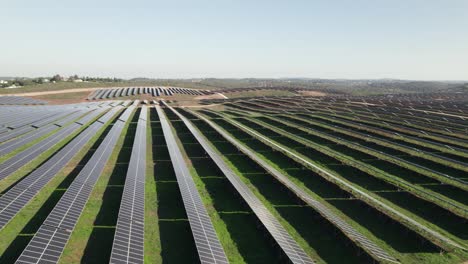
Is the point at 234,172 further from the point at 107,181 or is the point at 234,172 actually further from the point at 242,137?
the point at 242,137

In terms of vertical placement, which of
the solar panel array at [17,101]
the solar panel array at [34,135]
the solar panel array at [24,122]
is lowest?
the solar panel array at [34,135]

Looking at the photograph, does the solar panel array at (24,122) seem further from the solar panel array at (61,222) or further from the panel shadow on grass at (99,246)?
the panel shadow on grass at (99,246)

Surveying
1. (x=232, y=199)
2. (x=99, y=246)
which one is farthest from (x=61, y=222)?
(x=232, y=199)

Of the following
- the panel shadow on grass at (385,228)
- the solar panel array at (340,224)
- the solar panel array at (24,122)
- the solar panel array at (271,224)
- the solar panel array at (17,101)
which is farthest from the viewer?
the solar panel array at (17,101)

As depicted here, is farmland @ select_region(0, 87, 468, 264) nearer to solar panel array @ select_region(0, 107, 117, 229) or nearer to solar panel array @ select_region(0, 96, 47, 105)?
solar panel array @ select_region(0, 107, 117, 229)

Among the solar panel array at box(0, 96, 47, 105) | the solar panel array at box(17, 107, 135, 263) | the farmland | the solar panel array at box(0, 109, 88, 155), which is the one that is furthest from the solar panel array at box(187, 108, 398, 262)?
the solar panel array at box(0, 96, 47, 105)

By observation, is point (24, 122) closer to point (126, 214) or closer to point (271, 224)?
point (126, 214)

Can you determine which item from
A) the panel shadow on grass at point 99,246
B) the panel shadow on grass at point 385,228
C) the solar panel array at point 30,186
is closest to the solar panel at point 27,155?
the solar panel array at point 30,186
